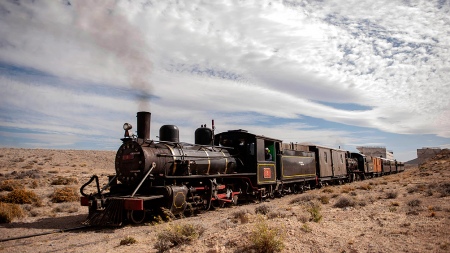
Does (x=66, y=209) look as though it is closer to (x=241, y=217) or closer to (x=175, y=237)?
(x=241, y=217)

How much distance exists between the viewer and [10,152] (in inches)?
2156

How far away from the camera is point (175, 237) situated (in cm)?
645

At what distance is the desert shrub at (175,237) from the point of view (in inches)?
244

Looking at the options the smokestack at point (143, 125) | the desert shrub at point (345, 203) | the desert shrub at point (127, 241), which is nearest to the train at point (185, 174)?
the smokestack at point (143, 125)

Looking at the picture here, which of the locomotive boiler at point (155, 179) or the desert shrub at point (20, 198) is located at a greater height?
the locomotive boiler at point (155, 179)

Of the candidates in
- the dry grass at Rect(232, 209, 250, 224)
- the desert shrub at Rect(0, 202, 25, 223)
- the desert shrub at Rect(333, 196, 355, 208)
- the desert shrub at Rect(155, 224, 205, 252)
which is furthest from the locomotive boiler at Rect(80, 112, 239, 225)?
the desert shrub at Rect(333, 196, 355, 208)

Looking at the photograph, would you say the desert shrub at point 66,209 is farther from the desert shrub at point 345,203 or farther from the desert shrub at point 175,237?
the desert shrub at point 345,203

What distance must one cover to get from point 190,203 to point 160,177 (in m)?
1.51

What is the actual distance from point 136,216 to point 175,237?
12.0 feet

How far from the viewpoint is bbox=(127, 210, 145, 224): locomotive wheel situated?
921 cm

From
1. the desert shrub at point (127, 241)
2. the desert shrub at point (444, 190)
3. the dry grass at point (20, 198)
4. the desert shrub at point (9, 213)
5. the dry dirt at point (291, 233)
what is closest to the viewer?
the dry dirt at point (291, 233)

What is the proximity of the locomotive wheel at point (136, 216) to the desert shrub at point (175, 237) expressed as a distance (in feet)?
9.87

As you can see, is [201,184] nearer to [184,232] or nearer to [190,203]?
[190,203]

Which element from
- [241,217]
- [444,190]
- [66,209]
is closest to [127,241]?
[241,217]
